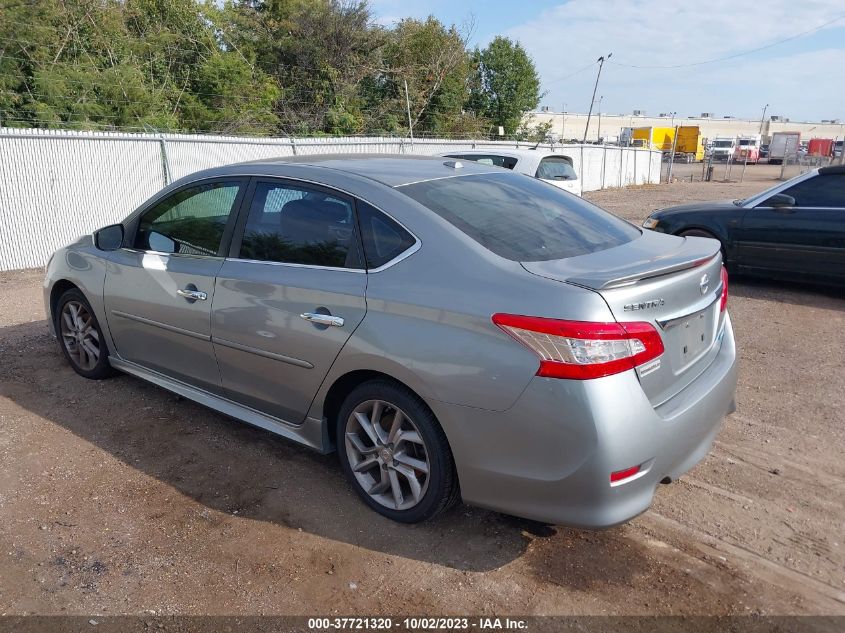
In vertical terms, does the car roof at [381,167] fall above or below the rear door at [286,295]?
above

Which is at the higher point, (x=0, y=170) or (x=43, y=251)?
(x=0, y=170)

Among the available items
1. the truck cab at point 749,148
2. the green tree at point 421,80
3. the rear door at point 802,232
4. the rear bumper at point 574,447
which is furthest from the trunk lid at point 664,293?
the truck cab at point 749,148

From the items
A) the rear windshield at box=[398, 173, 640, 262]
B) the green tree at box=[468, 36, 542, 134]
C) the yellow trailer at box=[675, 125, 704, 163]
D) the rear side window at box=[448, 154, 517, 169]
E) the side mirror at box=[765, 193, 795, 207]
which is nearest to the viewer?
the rear windshield at box=[398, 173, 640, 262]

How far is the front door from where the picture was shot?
3898 millimetres

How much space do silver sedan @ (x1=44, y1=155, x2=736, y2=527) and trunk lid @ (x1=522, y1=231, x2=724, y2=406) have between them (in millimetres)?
12

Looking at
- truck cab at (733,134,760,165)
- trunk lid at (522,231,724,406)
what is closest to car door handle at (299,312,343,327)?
trunk lid at (522,231,724,406)

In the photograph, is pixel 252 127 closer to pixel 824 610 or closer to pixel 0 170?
pixel 0 170

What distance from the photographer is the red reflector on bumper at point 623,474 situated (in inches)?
102

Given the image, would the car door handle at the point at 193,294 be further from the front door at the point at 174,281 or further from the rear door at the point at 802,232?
the rear door at the point at 802,232

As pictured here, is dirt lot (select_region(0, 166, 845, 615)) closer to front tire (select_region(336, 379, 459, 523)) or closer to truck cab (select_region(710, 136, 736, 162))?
front tire (select_region(336, 379, 459, 523))

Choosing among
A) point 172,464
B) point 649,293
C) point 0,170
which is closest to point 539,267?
point 649,293

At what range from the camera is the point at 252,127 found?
21.5 m

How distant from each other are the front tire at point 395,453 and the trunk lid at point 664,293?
845mm

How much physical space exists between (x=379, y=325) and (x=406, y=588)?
3.70 ft
